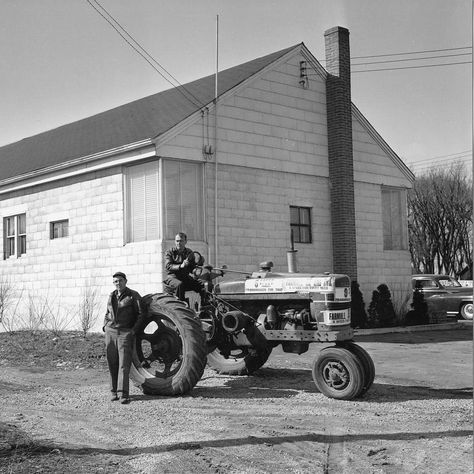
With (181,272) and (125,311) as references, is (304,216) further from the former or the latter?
(125,311)

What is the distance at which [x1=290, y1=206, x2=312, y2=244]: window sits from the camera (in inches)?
776

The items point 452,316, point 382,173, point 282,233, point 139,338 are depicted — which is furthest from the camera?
point 452,316

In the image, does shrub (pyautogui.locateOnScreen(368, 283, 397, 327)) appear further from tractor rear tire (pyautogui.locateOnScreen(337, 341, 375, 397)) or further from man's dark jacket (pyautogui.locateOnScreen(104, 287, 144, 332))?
man's dark jacket (pyautogui.locateOnScreen(104, 287, 144, 332))

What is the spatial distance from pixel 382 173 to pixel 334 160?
93.0 inches

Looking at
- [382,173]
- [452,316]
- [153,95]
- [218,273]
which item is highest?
[153,95]

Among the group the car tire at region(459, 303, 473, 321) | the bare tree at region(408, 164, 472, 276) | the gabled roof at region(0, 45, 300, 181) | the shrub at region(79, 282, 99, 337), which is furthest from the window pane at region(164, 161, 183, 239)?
the bare tree at region(408, 164, 472, 276)

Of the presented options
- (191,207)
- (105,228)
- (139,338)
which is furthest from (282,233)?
(139,338)

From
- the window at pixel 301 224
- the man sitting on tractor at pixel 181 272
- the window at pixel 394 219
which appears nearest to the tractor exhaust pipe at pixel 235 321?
the man sitting on tractor at pixel 181 272

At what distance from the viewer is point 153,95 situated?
23734 millimetres

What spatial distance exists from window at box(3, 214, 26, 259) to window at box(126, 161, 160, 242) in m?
5.29

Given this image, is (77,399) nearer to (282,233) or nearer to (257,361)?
(257,361)

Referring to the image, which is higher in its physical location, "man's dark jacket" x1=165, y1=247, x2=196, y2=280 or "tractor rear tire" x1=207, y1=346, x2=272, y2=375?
"man's dark jacket" x1=165, y1=247, x2=196, y2=280

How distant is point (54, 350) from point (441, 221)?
28857 millimetres

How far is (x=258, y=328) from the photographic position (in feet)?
32.4
